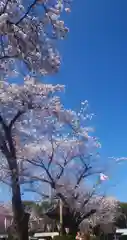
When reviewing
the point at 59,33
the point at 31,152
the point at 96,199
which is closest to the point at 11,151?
the point at 59,33

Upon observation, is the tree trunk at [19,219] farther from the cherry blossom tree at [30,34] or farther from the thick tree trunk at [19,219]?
the cherry blossom tree at [30,34]

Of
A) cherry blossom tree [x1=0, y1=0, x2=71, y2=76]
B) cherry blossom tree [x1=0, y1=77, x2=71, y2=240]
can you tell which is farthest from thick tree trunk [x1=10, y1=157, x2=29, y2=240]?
cherry blossom tree [x1=0, y1=0, x2=71, y2=76]

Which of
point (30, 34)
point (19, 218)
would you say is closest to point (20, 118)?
point (19, 218)

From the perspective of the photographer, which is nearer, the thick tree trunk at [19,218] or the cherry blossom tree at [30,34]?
the cherry blossom tree at [30,34]

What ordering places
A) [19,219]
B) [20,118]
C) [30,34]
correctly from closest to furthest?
[30,34]
[19,219]
[20,118]

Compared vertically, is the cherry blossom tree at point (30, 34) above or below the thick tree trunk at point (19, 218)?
above

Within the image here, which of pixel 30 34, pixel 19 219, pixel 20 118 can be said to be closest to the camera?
pixel 30 34

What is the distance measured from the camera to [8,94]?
16391 millimetres

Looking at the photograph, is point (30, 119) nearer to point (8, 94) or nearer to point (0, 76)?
point (8, 94)

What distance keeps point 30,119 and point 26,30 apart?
1245cm

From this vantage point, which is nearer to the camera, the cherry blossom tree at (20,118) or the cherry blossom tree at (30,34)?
the cherry blossom tree at (30,34)

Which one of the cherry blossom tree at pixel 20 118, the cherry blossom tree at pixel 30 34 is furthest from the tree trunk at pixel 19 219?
the cherry blossom tree at pixel 30 34

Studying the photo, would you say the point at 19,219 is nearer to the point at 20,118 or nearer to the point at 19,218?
the point at 19,218

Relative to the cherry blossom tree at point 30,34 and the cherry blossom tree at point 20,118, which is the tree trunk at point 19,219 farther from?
the cherry blossom tree at point 30,34
